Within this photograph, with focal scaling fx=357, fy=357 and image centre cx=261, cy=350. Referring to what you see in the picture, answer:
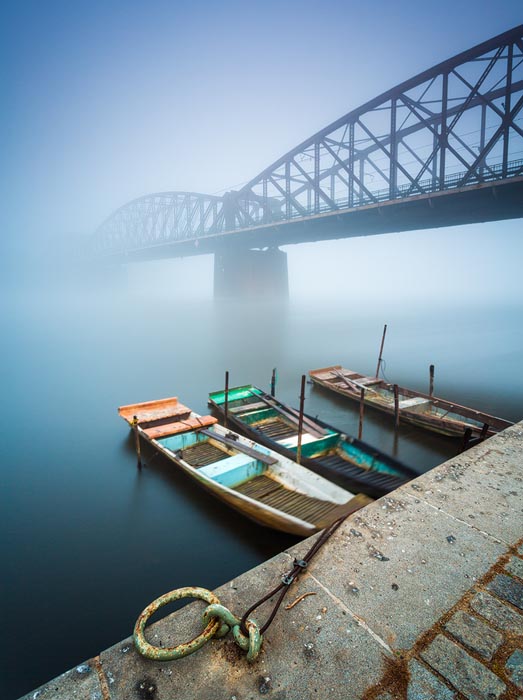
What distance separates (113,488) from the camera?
441 inches

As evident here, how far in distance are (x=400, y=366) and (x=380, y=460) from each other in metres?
23.3

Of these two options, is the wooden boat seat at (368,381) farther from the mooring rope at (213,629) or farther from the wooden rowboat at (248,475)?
the mooring rope at (213,629)

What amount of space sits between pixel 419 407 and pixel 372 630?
1340cm

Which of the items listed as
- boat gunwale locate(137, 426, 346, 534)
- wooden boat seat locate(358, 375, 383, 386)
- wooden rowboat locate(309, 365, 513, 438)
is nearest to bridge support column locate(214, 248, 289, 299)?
wooden rowboat locate(309, 365, 513, 438)

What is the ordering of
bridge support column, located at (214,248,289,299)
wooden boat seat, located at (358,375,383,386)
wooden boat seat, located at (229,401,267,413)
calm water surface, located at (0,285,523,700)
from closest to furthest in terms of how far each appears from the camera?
calm water surface, located at (0,285,523,700)
wooden boat seat, located at (229,401,267,413)
wooden boat seat, located at (358,375,383,386)
bridge support column, located at (214,248,289,299)

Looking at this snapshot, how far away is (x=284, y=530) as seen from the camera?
7355 millimetres

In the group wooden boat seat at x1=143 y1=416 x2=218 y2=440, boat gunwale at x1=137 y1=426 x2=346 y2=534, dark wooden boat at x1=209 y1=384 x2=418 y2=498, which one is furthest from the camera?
wooden boat seat at x1=143 y1=416 x2=218 y2=440

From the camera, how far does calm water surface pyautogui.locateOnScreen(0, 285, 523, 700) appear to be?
266 inches

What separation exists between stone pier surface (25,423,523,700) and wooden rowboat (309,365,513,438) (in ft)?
23.3

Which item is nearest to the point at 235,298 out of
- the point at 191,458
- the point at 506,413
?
the point at 506,413

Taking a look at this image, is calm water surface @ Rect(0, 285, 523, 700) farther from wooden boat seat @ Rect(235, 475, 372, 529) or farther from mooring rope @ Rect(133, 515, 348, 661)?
mooring rope @ Rect(133, 515, 348, 661)

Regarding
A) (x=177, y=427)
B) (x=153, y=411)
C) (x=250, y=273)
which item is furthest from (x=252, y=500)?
(x=250, y=273)

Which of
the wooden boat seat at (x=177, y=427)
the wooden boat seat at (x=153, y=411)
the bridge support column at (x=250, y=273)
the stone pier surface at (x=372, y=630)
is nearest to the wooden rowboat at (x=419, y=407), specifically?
the wooden boat seat at (x=177, y=427)

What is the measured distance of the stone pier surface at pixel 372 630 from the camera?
7.96ft
